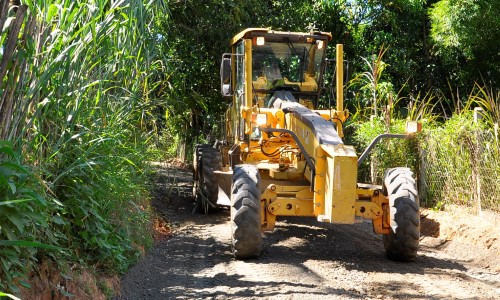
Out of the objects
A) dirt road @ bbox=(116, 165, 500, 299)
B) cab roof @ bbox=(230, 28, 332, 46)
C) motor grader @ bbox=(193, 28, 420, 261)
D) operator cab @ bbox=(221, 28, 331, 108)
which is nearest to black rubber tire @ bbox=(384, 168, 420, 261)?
motor grader @ bbox=(193, 28, 420, 261)

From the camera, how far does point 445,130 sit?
37.3 ft

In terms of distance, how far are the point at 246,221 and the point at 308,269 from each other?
0.89 m

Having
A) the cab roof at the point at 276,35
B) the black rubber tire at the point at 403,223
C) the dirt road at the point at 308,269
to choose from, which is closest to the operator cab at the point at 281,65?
the cab roof at the point at 276,35

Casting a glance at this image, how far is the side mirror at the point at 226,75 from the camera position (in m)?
10.1

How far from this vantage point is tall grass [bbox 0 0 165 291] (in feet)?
15.8

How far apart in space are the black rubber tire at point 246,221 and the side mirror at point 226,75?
7.66ft

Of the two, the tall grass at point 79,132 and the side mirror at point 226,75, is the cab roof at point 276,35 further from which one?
the tall grass at point 79,132

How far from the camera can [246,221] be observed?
818 centimetres

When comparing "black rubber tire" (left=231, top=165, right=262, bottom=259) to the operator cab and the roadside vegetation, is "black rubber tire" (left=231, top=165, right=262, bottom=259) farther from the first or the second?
the operator cab

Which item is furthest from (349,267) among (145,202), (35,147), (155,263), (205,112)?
(205,112)

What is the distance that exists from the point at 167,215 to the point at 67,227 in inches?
242

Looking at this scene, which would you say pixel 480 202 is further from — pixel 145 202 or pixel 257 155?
pixel 145 202

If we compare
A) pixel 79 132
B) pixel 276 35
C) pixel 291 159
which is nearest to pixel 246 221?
pixel 291 159

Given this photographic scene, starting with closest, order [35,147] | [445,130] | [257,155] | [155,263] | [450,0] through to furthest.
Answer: [35,147] → [155,263] → [257,155] → [445,130] → [450,0]
